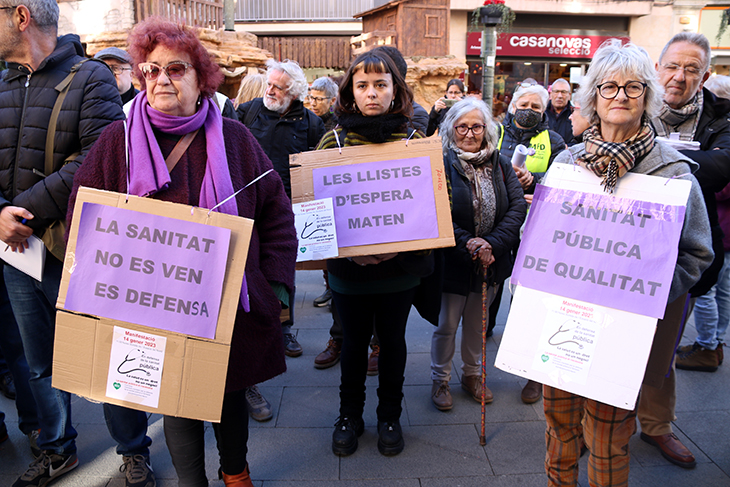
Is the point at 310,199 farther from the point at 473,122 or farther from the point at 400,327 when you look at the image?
the point at 473,122

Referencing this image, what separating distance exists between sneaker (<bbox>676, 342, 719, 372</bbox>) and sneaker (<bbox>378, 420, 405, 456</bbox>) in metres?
2.38

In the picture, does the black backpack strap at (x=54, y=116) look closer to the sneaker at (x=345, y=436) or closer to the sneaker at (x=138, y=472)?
the sneaker at (x=138, y=472)

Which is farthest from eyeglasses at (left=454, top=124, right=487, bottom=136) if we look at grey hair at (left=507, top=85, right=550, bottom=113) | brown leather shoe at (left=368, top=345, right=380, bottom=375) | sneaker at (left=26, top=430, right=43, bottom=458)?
sneaker at (left=26, top=430, right=43, bottom=458)

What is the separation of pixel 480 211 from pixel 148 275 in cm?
203

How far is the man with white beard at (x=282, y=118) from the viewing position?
411 cm

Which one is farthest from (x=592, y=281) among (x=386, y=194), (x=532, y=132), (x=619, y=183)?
(x=532, y=132)

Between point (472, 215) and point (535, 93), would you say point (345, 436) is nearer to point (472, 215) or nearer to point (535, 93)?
point (472, 215)

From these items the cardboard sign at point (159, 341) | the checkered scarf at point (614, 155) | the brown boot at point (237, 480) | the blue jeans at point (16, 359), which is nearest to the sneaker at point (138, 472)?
the brown boot at point (237, 480)

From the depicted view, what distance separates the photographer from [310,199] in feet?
8.66

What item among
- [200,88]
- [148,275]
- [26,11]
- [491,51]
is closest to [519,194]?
[200,88]

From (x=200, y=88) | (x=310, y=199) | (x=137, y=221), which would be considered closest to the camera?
(x=137, y=221)

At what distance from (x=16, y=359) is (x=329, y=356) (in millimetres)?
2017

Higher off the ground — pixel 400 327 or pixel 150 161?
pixel 150 161

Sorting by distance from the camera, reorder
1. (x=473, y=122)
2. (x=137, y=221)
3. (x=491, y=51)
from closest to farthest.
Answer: (x=137, y=221), (x=473, y=122), (x=491, y=51)
